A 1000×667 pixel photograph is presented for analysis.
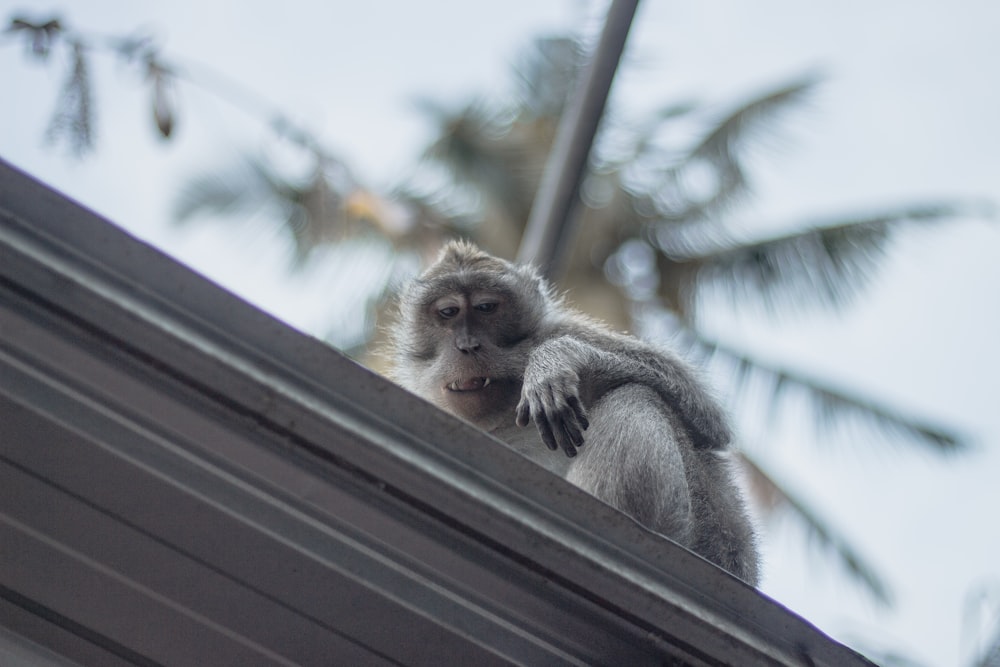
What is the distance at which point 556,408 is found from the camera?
11.9ft

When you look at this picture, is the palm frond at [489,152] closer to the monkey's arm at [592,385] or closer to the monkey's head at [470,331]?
the monkey's head at [470,331]

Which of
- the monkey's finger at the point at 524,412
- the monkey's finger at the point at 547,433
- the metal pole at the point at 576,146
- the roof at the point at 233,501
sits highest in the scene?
the metal pole at the point at 576,146

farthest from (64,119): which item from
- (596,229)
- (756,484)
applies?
(756,484)

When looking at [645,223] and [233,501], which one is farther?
[645,223]

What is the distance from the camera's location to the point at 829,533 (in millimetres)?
15297

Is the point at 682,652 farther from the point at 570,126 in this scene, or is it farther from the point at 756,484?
the point at 756,484

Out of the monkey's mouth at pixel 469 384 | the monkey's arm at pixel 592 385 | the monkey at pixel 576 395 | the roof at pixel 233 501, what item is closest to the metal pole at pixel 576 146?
the monkey at pixel 576 395

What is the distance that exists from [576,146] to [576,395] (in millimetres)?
3320

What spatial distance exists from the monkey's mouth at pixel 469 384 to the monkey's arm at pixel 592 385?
470 mm

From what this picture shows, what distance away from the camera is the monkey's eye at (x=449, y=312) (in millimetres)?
4906

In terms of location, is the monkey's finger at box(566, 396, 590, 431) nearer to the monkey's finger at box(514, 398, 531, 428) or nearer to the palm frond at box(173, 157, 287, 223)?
Result: the monkey's finger at box(514, 398, 531, 428)

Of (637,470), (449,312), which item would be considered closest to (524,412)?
(637,470)

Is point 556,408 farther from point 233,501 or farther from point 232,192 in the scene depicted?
point 232,192

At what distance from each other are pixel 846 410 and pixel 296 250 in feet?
28.2
